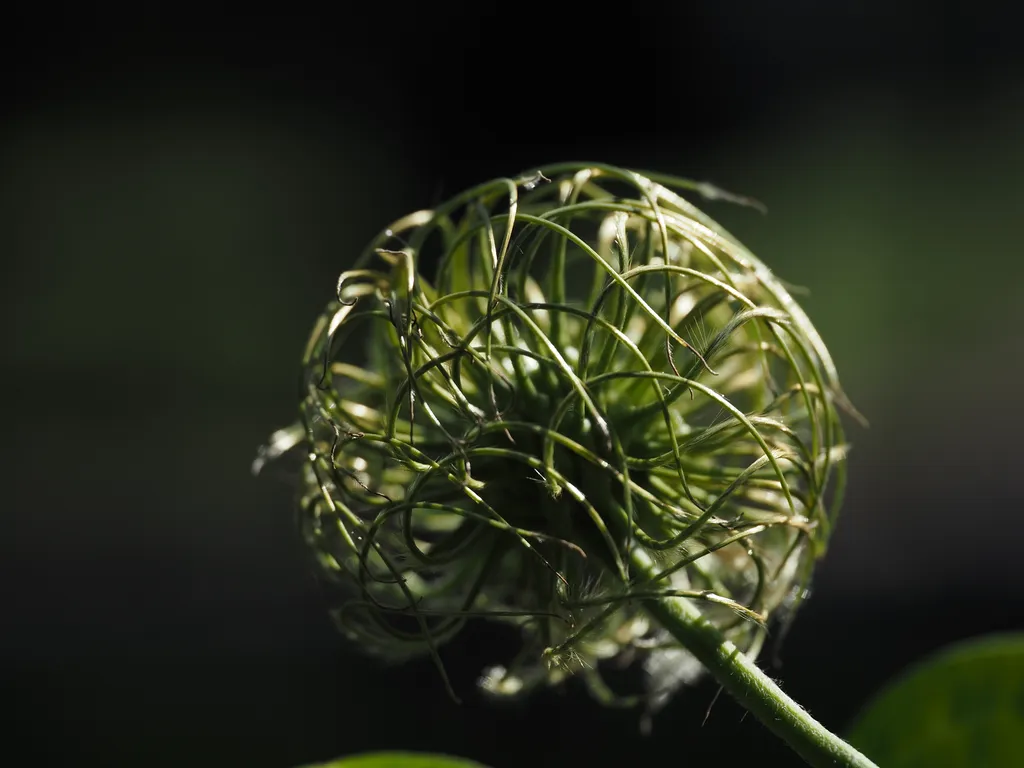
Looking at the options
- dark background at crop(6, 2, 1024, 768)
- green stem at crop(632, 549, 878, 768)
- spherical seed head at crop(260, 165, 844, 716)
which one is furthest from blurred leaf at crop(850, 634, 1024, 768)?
dark background at crop(6, 2, 1024, 768)

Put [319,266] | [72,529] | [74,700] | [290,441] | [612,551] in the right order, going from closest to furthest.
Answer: [612,551] → [290,441] → [74,700] → [72,529] → [319,266]

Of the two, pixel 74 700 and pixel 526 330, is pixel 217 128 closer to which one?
pixel 74 700

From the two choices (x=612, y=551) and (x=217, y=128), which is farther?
(x=217, y=128)

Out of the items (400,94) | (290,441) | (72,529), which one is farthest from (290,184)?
(290,441)

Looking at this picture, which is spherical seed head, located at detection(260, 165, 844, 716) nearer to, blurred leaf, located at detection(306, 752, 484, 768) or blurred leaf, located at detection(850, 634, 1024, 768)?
blurred leaf, located at detection(306, 752, 484, 768)

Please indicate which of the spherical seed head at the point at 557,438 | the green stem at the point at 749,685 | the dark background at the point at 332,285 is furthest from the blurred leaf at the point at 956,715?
the dark background at the point at 332,285

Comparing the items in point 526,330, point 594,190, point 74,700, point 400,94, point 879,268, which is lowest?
point 74,700
